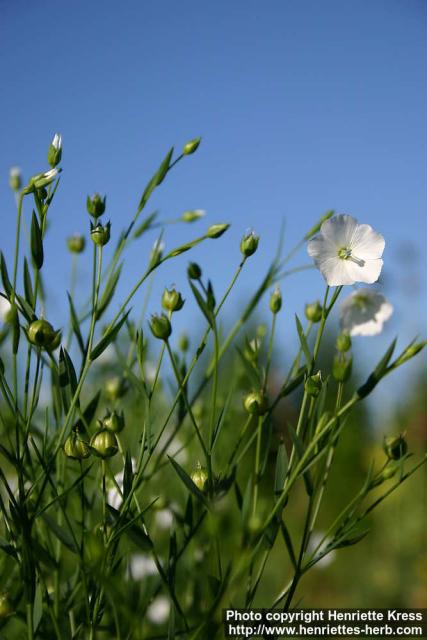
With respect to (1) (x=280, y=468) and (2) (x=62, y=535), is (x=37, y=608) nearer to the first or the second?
Answer: (2) (x=62, y=535)

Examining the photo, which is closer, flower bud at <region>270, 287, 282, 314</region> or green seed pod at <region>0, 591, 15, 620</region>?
green seed pod at <region>0, 591, 15, 620</region>

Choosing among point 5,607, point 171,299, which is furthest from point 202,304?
point 5,607

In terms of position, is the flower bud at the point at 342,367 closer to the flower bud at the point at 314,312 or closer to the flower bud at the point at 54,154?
the flower bud at the point at 314,312

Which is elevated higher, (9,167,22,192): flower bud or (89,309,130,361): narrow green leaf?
(9,167,22,192): flower bud

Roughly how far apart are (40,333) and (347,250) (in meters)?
0.26

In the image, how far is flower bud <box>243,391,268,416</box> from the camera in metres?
0.44

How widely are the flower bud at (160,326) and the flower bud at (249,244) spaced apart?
0.10 meters

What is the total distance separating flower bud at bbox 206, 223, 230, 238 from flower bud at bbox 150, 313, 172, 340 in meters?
0.09

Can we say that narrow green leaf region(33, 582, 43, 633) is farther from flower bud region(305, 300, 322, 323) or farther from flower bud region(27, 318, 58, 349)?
→ flower bud region(305, 300, 322, 323)

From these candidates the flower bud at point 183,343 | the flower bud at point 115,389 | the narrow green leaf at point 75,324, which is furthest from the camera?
→ the flower bud at point 183,343

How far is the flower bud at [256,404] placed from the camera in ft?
1.45

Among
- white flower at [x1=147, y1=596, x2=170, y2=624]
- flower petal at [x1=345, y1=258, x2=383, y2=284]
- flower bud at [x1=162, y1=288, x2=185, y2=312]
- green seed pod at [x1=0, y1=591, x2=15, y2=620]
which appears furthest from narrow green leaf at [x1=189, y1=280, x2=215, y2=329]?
white flower at [x1=147, y1=596, x2=170, y2=624]

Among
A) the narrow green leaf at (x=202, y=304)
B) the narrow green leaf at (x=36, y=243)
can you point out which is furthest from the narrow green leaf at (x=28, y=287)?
the narrow green leaf at (x=202, y=304)

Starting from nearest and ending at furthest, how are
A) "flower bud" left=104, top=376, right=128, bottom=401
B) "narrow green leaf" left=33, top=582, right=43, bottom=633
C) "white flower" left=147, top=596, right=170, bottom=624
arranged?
"narrow green leaf" left=33, top=582, right=43, bottom=633
"flower bud" left=104, top=376, right=128, bottom=401
"white flower" left=147, top=596, right=170, bottom=624
